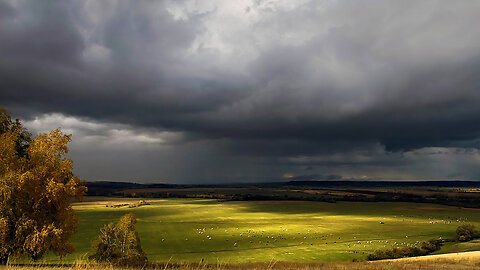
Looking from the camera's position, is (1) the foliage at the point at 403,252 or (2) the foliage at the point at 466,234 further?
(2) the foliage at the point at 466,234

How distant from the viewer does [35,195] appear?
25109 mm

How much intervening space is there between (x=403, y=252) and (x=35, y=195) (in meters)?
85.2

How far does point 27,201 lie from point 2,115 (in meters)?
9.37

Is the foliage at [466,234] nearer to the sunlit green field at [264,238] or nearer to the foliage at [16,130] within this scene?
the sunlit green field at [264,238]

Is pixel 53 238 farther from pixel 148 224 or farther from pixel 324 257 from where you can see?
pixel 148 224

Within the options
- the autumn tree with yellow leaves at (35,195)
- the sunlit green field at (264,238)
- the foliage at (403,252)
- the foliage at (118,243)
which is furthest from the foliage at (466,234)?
the autumn tree with yellow leaves at (35,195)

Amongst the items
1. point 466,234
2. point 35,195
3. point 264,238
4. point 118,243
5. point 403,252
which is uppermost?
point 35,195

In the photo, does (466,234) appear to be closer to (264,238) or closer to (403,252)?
(403,252)

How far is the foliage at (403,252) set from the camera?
248 ft

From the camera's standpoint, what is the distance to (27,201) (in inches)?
987

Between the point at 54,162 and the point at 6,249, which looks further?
the point at 54,162

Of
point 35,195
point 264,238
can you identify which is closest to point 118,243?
point 35,195

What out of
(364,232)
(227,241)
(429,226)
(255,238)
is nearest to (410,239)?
(364,232)

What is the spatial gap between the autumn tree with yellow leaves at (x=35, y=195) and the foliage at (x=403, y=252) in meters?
72.2
